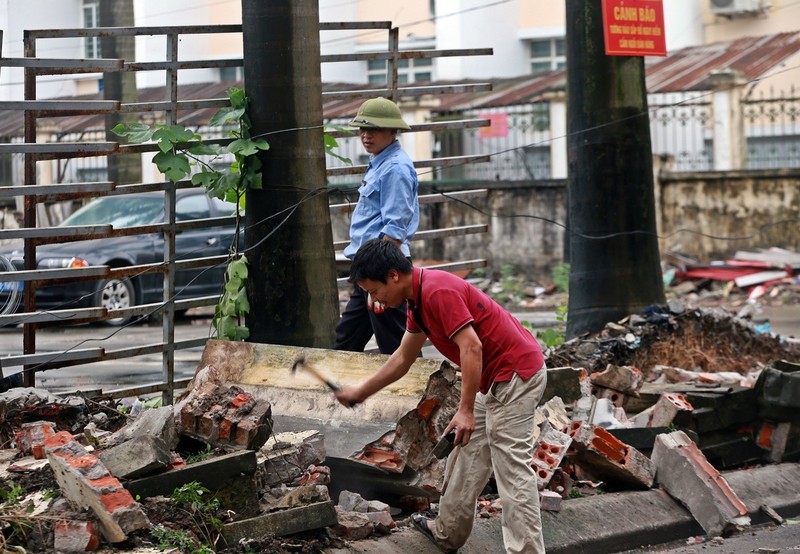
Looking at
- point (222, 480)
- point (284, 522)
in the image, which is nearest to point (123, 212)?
point (222, 480)

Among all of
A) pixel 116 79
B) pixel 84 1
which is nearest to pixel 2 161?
pixel 116 79

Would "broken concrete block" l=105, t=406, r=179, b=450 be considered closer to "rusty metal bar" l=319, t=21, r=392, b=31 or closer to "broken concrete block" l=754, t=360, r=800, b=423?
"rusty metal bar" l=319, t=21, r=392, b=31

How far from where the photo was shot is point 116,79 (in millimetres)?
17234

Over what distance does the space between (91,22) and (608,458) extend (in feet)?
93.2

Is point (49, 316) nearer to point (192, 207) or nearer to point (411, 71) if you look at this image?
point (192, 207)

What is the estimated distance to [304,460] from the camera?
5492 mm

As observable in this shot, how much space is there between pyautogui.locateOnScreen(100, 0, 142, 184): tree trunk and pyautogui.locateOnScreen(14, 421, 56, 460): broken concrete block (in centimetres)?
1175

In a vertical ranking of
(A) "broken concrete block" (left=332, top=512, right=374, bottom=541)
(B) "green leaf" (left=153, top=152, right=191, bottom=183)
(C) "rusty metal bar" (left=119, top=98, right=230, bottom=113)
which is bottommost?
(A) "broken concrete block" (left=332, top=512, right=374, bottom=541)

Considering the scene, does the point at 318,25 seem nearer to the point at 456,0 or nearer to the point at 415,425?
the point at 415,425

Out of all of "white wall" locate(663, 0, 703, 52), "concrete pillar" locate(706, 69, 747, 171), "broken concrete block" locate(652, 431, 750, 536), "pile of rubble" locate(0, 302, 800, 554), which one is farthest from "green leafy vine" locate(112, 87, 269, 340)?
"white wall" locate(663, 0, 703, 52)

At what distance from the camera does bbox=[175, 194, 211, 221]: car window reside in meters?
14.1

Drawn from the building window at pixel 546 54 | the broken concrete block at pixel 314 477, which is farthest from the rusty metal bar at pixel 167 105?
the building window at pixel 546 54

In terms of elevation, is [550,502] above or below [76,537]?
below

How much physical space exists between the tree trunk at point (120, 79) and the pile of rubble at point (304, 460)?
423 inches
